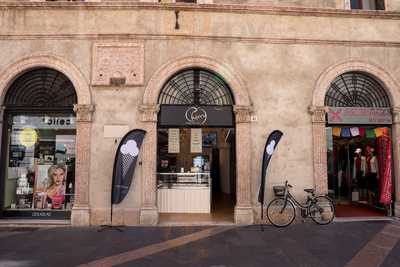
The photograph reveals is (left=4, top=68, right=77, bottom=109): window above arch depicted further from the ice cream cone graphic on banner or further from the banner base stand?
the banner base stand

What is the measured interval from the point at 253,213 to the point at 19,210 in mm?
6911

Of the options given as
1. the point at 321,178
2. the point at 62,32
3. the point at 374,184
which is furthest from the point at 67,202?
the point at 374,184

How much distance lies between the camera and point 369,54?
909cm

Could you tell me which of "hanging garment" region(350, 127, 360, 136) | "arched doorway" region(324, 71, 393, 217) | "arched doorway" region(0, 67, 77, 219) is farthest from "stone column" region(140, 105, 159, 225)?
"hanging garment" region(350, 127, 360, 136)

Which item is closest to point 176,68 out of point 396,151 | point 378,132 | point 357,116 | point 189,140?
point 189,140

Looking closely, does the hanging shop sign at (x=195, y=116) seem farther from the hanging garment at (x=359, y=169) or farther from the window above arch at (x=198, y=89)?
the hanging garment at (x=359, y=169)

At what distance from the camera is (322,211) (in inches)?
319

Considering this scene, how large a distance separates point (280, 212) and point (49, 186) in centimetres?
693

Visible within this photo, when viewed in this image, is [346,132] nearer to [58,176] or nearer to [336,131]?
[336,131]

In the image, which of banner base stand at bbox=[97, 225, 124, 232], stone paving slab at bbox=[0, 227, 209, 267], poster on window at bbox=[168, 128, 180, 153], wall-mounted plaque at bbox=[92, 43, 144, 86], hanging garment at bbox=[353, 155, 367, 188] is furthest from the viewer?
hanging garment at bbox=[353, 155, 367, 188]

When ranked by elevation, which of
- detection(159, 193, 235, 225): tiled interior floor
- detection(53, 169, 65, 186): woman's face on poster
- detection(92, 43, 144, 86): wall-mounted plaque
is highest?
detection(92, 43, 144, 86): wall-mounted plaque

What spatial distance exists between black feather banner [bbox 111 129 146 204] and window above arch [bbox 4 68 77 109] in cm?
221

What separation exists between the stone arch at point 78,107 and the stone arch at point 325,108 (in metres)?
6.62

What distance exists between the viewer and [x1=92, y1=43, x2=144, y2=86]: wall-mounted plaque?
8.40 metres
